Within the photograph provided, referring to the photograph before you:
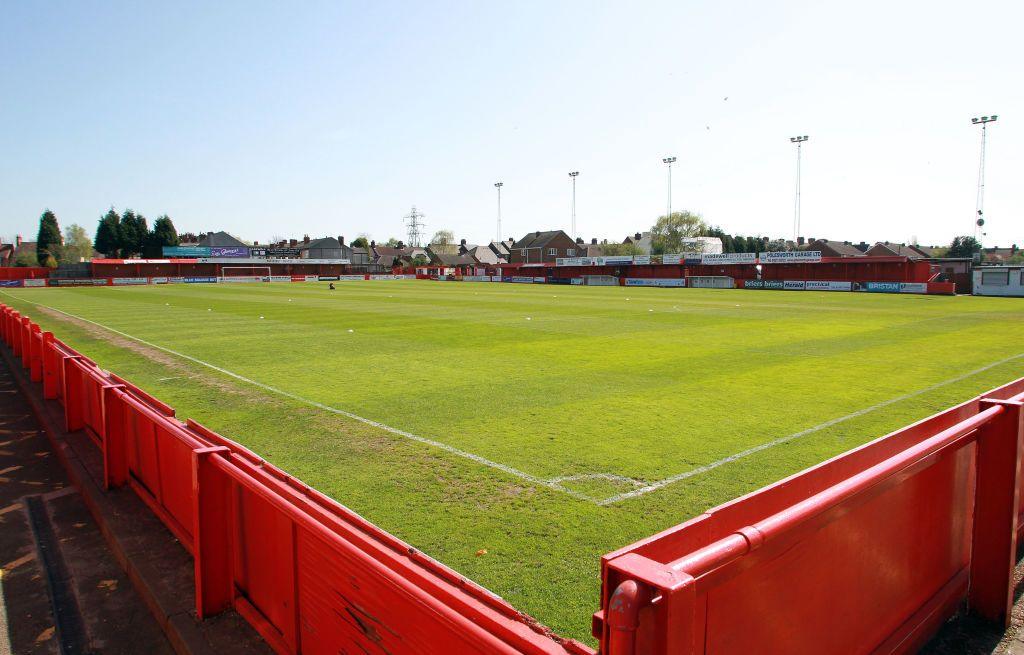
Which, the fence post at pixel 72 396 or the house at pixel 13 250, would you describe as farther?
the house at pixel 13 250

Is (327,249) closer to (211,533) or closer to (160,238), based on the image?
(160,238)

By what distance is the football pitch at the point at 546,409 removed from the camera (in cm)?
Result: 527

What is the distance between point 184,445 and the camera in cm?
441

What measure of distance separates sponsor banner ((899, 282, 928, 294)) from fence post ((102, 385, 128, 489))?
52.8 metres

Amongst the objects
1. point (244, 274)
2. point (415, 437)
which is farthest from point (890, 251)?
point (415, 437)

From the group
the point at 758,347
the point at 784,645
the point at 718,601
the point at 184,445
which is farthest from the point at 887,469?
the point at 758,347

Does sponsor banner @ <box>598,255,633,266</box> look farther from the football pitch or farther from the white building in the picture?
the football pitch

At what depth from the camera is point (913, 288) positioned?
46.3 metres

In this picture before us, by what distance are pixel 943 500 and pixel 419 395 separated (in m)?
8.08

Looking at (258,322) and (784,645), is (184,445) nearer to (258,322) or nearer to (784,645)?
(784,645)

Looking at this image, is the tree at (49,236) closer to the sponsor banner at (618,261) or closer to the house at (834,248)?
the sponsor banner at (618,261)

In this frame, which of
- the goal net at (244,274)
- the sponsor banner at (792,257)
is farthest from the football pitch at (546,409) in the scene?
the goal net at (244,274)

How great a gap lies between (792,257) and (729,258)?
6.38 metres

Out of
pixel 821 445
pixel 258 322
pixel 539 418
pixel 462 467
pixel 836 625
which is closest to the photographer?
pixel 836 625
